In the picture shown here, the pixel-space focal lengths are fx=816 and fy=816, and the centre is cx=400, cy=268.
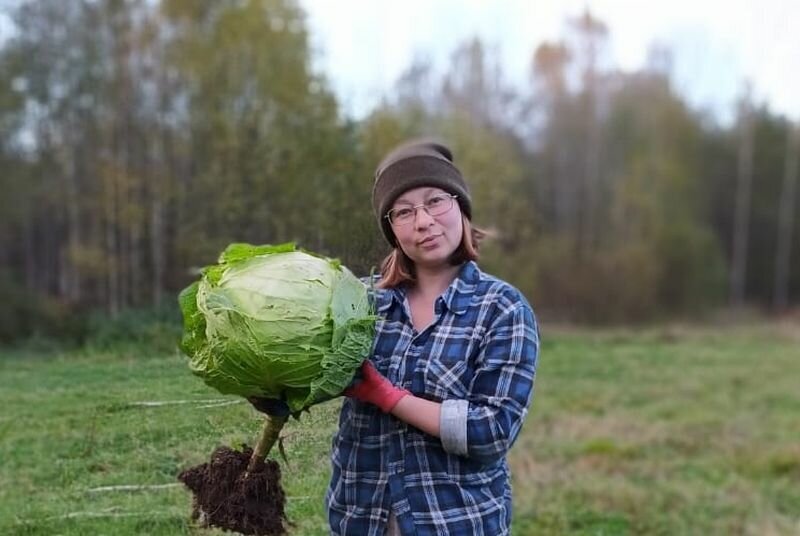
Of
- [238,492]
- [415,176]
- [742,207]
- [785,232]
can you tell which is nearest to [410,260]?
[415,176]

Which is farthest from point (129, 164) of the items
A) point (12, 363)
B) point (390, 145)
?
point (12, 363)

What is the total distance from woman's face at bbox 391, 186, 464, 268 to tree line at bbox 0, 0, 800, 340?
2.01ft

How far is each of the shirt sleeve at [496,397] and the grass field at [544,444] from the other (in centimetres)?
64

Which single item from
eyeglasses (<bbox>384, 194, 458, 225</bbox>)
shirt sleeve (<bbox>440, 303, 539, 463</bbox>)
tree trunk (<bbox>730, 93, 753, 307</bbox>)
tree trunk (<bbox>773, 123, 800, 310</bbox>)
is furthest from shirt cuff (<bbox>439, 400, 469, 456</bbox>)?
tree trunk (<bbox>773, 123, 800, 310</bbox>)

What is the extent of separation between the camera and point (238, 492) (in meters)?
2.45

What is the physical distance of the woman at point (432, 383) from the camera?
2268mm

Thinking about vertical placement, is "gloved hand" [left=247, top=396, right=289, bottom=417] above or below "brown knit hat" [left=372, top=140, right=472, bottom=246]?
below

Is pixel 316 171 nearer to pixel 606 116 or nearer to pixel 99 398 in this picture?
pixel 99 398

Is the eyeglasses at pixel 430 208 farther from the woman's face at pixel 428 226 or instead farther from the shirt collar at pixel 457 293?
the shirt collar at pixel 457 293

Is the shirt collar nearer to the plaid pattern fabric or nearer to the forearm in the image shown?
the plaid pattern fabric

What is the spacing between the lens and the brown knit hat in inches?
96.0

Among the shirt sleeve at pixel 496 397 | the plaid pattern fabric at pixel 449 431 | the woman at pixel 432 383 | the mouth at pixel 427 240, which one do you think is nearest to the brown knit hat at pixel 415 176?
the woman at pixel 432 383

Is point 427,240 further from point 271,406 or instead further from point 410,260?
point 271,406

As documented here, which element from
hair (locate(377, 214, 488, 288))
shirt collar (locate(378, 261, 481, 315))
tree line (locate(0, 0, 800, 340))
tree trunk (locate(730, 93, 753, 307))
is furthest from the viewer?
tree trunk (locate(730, 93, 753, 307))
